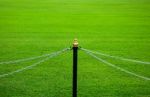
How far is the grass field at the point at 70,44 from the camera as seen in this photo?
6227 millimetres

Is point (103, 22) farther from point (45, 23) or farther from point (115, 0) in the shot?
point (115, 0)

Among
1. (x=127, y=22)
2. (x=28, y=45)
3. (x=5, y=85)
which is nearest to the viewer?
(x=5, y=85)

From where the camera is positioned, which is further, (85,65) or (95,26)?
(95,26)

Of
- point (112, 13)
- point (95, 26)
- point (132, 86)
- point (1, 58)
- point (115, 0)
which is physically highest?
point (115, 0)

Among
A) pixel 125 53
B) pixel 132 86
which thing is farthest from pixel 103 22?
pixel 132 86

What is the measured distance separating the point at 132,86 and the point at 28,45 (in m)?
4.33

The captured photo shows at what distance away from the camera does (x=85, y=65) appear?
7.77 m

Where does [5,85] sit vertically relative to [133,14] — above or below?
below

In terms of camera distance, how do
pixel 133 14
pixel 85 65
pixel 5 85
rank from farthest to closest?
pixel 133 14 → pixel 85 65 → pixel 5 85

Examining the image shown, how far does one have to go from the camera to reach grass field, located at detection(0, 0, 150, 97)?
6227 mm

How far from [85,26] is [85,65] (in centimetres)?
545

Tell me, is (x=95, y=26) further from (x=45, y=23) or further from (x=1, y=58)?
(x=1, y=58)

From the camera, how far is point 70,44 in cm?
993

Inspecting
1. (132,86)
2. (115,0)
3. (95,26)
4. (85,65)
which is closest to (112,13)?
(95,26)
